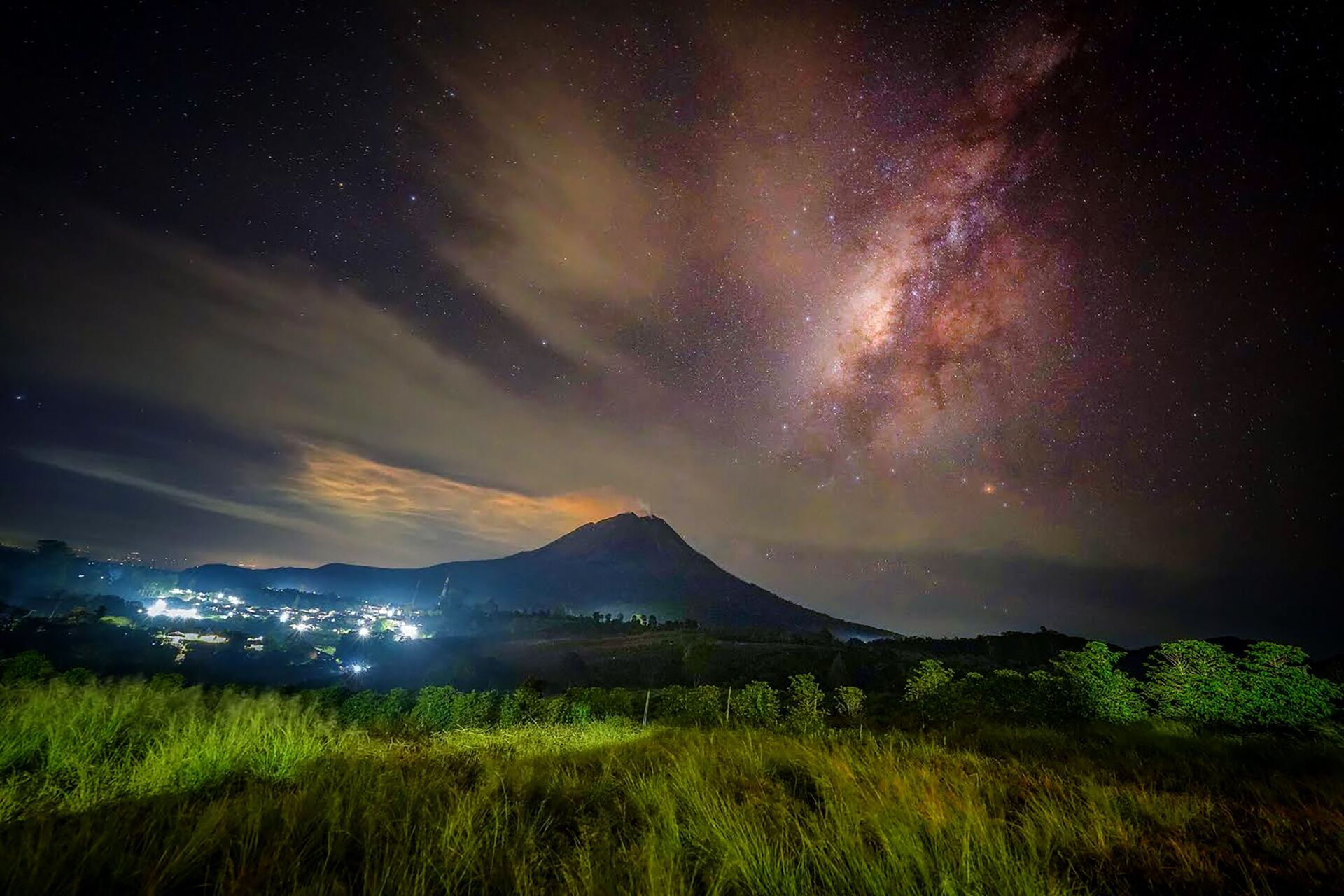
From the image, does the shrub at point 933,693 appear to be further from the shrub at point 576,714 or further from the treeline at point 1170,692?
the shrub at point 576,714

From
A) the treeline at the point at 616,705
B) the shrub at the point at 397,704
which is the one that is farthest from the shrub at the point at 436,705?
the shrub at the point at 397,704

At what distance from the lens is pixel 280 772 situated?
457 cm

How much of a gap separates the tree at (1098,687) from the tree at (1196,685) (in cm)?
68

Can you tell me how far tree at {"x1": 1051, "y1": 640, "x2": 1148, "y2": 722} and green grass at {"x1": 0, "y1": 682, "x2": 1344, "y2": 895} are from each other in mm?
12487

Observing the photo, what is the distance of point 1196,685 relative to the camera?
1656 cm

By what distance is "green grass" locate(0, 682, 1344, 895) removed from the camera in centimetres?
243

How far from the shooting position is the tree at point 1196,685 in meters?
15.9

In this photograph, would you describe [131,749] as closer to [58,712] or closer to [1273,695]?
[58,712]

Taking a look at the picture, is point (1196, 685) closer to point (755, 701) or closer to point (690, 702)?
point (755, 701)

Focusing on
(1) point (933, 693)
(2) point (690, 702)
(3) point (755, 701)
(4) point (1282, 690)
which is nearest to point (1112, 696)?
(4) point (1282, 690)

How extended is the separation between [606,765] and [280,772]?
9.98 feet

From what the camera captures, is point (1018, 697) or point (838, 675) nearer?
point (1018, 697)

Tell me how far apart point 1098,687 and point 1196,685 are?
9.81 feet

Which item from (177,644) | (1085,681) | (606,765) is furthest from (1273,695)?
(177,644)
